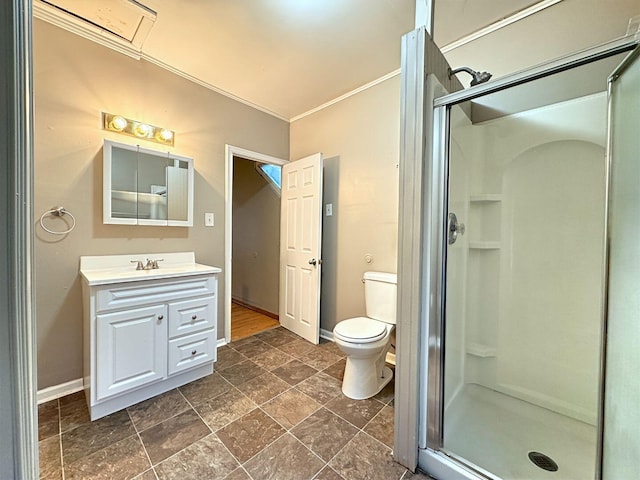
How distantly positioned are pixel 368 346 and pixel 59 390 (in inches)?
79.6

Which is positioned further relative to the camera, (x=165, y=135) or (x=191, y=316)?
(x=165, y=135)

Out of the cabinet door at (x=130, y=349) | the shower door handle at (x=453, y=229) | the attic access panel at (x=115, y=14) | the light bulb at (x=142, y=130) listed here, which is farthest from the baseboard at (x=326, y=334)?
the attic access panel at (x=115, y=14)

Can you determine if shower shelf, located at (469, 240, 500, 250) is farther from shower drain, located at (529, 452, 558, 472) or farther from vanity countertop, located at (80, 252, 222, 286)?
vanity countertop, located at (80, 252, 222, 286)

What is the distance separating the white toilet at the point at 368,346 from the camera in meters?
1.73

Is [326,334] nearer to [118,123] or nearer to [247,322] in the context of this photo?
[247,322]

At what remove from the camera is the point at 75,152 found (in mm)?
1771

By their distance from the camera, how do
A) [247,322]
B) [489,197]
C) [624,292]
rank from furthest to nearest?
1. [247,322]
2. [489,197]
3. [624,292]

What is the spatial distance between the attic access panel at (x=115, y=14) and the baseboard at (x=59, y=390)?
7.69 ft

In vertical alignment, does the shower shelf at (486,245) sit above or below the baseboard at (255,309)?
above

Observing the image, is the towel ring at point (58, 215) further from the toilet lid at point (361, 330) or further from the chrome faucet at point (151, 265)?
the toilet lid at point (361, 330)

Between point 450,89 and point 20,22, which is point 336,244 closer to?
point 450,89

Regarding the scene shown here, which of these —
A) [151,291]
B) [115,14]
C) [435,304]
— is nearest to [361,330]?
[435,304]

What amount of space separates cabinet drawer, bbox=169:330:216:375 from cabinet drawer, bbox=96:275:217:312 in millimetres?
295

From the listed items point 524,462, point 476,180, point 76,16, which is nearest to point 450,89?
point 476,180
